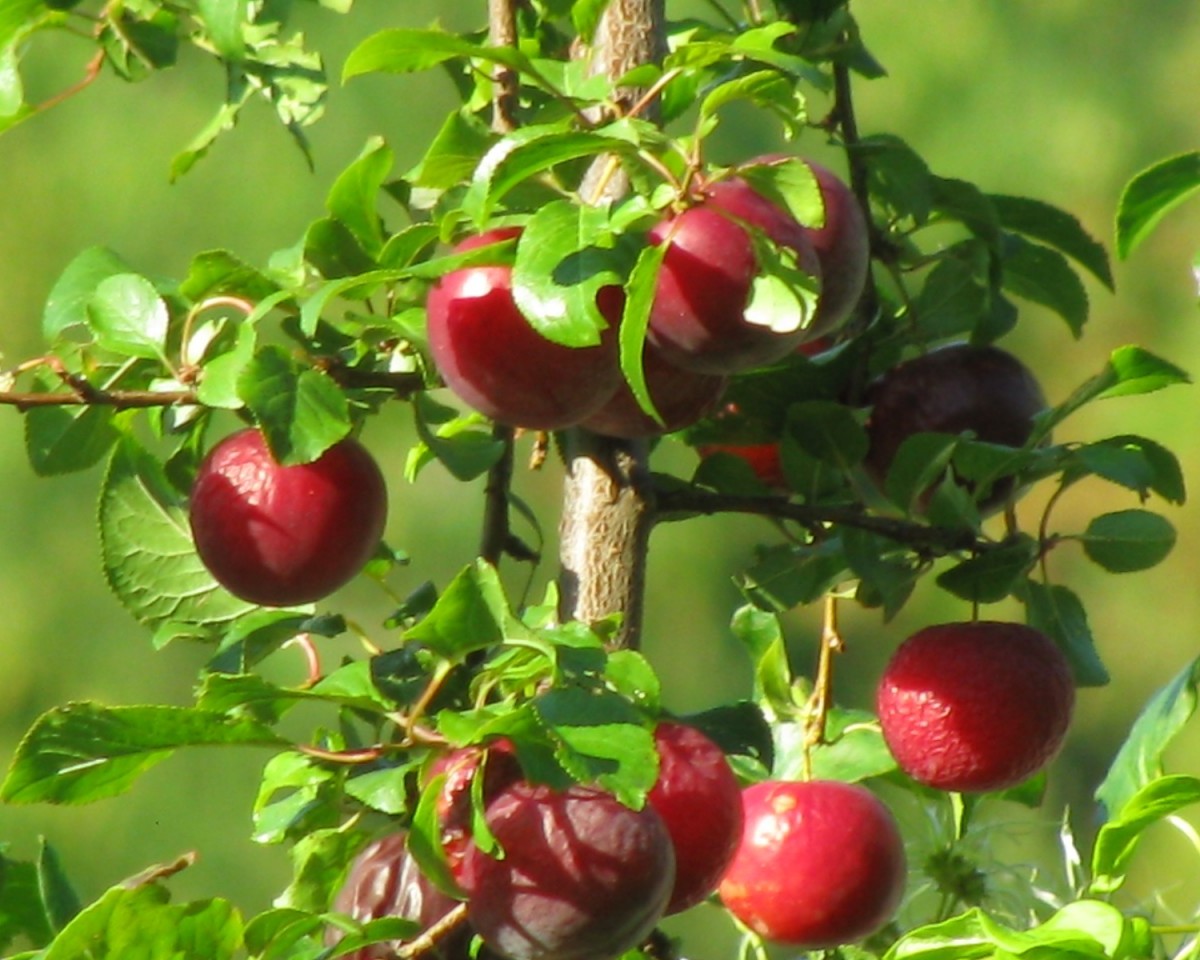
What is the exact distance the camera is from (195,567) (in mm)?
740

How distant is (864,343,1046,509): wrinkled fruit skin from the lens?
0.74 m

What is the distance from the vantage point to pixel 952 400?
74cm

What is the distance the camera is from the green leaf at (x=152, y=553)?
0.73m

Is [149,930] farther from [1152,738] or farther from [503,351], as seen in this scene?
[1152,738]

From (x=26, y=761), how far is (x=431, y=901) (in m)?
0.14

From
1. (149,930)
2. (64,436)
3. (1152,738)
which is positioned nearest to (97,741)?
(149,930)

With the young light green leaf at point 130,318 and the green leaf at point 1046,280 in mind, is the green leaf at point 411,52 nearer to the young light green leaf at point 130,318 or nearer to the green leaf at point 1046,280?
the young light green leaf at point 130,318

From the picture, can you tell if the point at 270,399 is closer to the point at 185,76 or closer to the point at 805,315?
the point at 805,315

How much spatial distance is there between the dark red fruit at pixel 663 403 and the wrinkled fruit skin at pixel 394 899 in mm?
162

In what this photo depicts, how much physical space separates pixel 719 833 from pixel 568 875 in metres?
0.08

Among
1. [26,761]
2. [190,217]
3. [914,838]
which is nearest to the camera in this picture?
[26,761]

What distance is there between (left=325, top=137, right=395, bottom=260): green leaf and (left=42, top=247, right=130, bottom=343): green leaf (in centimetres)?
9

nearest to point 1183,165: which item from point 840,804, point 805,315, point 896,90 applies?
point 805,315

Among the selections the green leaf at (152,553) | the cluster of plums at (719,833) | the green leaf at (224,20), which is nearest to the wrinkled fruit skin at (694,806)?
the cluster of plums at (719,833)
